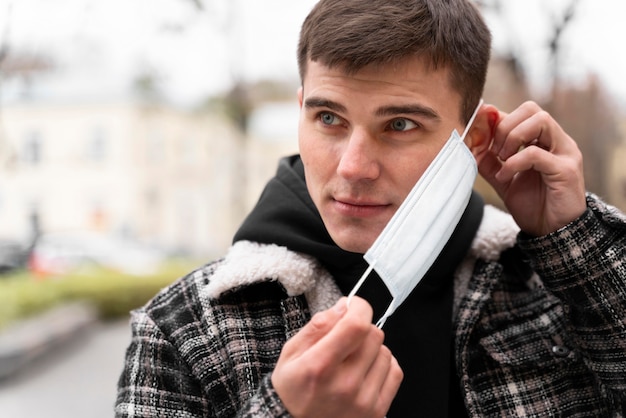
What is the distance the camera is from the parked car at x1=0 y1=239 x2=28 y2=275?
1628cm

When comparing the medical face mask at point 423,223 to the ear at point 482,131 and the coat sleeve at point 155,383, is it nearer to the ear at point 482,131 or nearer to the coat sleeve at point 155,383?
the ear at point 482,131

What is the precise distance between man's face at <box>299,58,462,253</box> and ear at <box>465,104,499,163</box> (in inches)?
9.0

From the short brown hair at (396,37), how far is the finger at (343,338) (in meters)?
0.68

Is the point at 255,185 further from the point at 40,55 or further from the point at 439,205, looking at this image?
the point at 439,205

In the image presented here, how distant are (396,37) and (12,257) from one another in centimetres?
1666

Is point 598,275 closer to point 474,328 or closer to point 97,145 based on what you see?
point 474,328

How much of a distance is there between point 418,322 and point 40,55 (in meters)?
7.42

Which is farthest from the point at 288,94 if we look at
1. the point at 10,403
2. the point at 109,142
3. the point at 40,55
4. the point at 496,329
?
the point at 109,142

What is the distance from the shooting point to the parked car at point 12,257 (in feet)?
53.4

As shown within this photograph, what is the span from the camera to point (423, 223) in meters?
1.82

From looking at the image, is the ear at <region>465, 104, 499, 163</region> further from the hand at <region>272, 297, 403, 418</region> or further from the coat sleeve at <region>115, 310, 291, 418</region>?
the coat sleeve at <region>115, 310, 291, 418</region>

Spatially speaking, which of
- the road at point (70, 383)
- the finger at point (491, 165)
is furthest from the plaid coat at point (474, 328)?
the road at point (70, 383)

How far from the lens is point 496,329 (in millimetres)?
2221

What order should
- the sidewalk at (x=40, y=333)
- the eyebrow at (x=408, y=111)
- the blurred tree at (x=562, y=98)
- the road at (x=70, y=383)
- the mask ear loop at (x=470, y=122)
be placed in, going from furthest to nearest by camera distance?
1. the sidewalk at (x=40, y=333)
2. the road at (x=70, y=383)
3. the blurred tree at (x=562, y=98)
4. the mask ear loop at (x=470, y=122)
5. the eyebrow at (x=408, y=111)
